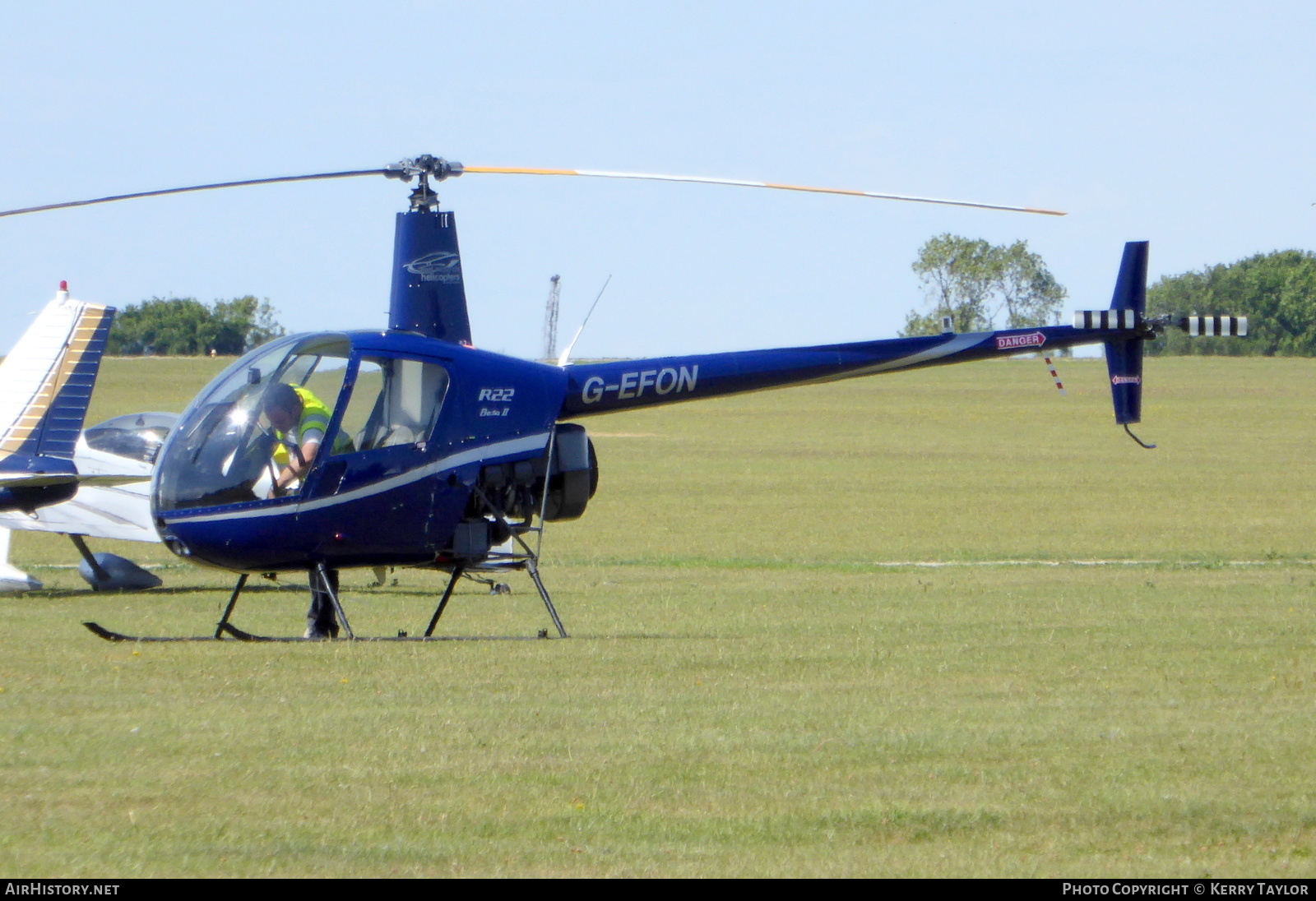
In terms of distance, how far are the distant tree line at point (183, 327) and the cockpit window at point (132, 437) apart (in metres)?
74.6

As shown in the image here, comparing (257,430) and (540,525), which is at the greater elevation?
(257,430)

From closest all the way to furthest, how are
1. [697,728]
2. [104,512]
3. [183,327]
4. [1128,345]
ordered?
[697,728] → [1128,345] → [104,512] → [183,327]

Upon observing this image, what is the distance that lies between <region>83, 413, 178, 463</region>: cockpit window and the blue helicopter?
6121 mm

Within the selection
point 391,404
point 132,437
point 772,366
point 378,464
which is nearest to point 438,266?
point 391,404

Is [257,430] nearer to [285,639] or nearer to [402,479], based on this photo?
[402,479]

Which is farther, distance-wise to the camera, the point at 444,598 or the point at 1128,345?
the point at 1128,345

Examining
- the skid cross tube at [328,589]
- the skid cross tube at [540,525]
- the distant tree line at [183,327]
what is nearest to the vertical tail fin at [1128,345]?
the skid cross tube at [540,525]

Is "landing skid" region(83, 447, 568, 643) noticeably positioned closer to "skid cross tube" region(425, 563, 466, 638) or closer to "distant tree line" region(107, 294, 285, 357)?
"skid cross tube" region(425, 563, 466, 638)

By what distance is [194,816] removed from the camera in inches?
235

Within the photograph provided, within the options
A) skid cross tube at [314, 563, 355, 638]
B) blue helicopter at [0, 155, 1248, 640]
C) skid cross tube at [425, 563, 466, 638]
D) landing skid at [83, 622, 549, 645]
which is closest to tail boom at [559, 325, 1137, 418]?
blue helicopter at [0, 155, 1248, 640]

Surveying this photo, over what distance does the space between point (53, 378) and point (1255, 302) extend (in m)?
116

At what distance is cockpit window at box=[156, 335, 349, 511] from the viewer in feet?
33.3

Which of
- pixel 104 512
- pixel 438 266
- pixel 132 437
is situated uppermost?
pixel 438 266

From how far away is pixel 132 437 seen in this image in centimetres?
1716
